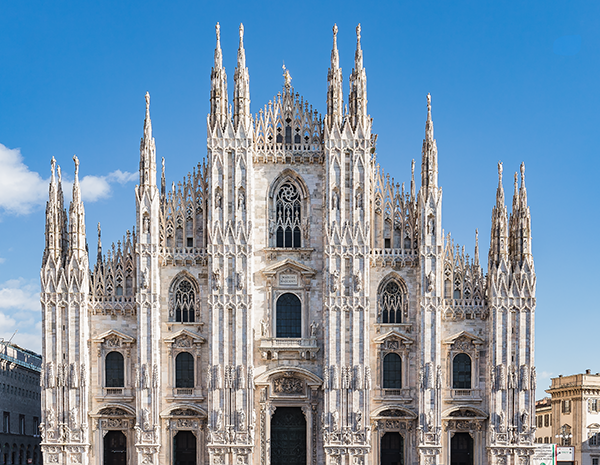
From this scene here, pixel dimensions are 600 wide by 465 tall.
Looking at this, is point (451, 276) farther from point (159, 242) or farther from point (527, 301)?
point (159, 242)

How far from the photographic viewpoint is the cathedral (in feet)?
149

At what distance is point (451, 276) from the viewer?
4716cm

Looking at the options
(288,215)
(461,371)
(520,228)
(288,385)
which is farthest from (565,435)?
(288,215)

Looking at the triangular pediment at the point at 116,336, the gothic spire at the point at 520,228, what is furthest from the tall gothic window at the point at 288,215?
the gothic spire at the point at 520,228

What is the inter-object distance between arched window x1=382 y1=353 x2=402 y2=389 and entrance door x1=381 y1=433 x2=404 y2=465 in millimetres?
2861

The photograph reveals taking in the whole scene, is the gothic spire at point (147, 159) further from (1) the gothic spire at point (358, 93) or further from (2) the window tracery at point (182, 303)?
(1) the gothic spire at point (358, 93)

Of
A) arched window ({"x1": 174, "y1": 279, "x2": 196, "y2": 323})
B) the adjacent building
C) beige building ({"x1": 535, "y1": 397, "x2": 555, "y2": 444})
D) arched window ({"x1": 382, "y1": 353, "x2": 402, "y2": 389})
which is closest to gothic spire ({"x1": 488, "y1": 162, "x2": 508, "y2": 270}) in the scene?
arched window ({"x1": 382, "y1": 353, "x2": 402, "y2": 389})

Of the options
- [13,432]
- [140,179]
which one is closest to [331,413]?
[140,179]

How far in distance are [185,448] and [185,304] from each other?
813cm

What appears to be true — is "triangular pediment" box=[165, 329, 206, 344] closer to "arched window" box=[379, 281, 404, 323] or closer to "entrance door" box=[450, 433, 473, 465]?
"arched window" box=[379, 281, 404, 323]

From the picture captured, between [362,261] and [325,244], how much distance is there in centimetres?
230

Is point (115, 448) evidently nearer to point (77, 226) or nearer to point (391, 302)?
point (77, 226)

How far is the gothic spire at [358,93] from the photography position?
47531mm

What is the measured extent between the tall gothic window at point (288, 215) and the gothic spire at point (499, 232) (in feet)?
36.5
